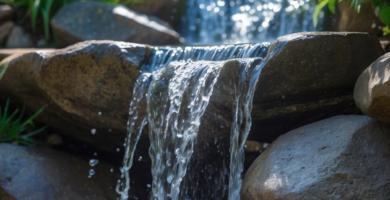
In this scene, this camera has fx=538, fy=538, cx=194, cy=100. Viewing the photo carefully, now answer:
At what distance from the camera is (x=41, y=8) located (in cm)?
682

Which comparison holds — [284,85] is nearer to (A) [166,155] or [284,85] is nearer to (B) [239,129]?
(B) [239,129]

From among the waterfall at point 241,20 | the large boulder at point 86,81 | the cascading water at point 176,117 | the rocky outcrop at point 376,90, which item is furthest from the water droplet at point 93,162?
the waterfall at point 241,20

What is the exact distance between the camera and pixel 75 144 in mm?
4504

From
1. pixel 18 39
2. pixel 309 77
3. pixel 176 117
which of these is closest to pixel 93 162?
pixel 176 117

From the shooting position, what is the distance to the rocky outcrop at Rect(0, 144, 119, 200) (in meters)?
3.75

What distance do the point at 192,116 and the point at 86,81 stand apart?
2.87 ft

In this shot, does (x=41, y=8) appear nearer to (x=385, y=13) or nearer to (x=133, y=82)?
(x=133, y=82)

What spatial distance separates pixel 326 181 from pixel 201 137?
1067 mm

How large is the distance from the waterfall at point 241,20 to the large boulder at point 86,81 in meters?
3.15

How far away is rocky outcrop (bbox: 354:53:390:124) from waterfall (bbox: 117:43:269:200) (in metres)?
0.61

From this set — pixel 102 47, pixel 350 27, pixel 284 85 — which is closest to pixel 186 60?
pixel 102 47

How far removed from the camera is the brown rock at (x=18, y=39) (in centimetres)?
666

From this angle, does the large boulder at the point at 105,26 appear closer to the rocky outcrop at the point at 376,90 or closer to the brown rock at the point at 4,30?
the brown rock at the point at 4,30

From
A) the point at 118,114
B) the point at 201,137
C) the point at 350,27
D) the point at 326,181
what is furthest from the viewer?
the point at 350,27
